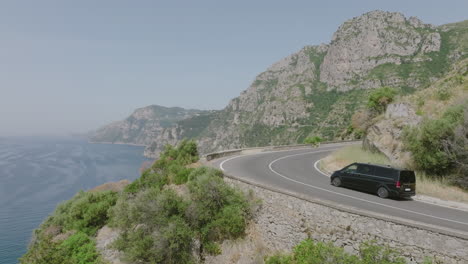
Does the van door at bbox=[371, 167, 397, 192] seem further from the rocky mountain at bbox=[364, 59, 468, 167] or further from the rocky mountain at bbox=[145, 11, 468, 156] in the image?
the rocky mountain at bbox=[145, 11, 468, 156]

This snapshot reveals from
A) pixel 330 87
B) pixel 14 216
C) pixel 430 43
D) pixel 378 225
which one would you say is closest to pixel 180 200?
pixel 378 225

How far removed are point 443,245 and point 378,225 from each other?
1775mm

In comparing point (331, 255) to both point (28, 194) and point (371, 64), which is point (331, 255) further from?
point (371, 64)

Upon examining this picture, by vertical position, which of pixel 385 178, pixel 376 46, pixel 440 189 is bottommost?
pixel 440 189

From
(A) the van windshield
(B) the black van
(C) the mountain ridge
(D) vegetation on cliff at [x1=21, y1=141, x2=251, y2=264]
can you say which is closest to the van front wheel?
(B) the black van

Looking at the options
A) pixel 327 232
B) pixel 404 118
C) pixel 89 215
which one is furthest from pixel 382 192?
pixel 89 215

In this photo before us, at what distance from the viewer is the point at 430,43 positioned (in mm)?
152375

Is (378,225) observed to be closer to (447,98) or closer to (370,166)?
(370,166)

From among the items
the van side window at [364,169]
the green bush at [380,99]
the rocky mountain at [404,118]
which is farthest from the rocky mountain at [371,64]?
the van side window at [364,169]

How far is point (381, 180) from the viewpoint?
12805 millimetres

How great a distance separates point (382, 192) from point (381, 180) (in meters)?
0.57

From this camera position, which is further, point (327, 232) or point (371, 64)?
point (371, 64)

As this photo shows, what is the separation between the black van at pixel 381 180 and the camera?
40.3 ft

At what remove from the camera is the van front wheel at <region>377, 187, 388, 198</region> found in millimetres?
12633
